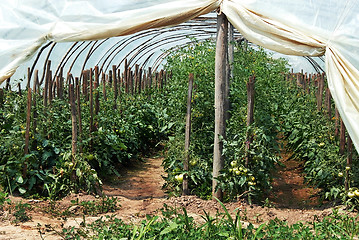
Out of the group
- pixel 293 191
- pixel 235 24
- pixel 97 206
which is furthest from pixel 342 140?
pixel 97 206

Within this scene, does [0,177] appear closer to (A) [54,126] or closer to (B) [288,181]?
(A) [54,126]

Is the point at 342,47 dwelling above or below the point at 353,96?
above

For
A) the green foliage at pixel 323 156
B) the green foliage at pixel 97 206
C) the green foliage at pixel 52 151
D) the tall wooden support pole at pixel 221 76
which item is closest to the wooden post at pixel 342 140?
the green foliage at pixel 323 156

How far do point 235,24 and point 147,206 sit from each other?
8.20 feet

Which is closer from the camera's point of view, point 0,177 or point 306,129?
point 0,177

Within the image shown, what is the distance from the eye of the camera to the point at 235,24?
14.5 feet

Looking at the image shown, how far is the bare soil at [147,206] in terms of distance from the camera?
382 centimetres

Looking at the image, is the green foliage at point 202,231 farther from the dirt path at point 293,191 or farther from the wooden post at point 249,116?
the dirt path at point 293,191

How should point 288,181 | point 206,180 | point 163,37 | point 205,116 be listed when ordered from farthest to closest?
point 163,37, point 288,181, point 205,116, point 206,180

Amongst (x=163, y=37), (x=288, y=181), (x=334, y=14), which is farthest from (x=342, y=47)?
(x=163, y=37)

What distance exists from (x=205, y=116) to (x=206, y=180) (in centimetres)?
100

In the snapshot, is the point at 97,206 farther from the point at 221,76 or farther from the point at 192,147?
the point at 221,76

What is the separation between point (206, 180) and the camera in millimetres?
5145

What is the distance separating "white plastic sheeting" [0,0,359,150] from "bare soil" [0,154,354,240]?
57.0 inches
